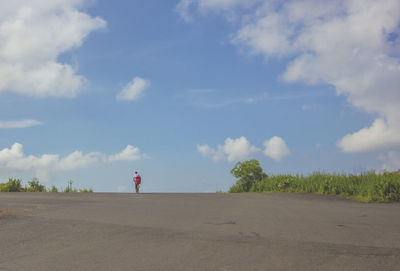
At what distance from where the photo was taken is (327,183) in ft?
63.5

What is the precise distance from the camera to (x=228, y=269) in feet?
16.6

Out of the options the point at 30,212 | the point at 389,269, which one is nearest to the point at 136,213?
the point at 30,212

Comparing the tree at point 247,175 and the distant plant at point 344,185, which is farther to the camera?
the tree at point 247,175

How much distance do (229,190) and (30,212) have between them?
19.2 m

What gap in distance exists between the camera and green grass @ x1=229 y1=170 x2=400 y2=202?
51.8ft

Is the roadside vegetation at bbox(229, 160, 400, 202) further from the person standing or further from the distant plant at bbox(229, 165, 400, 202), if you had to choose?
the person standing

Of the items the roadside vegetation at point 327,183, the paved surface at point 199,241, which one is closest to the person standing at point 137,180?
the roadside vegetation at point 327,183

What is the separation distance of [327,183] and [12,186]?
2138 cm

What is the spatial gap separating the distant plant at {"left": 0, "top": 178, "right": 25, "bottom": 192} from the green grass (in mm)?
17114

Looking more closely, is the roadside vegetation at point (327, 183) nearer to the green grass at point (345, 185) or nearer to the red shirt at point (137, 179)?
the green grass at point (345, 185)

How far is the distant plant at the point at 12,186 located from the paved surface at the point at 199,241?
18041 millimetres

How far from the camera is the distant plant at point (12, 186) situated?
2580cm

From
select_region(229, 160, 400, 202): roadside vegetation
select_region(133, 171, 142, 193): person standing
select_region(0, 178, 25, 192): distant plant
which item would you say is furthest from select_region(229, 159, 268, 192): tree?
select_region(0, 178, 25, 192): distant plant

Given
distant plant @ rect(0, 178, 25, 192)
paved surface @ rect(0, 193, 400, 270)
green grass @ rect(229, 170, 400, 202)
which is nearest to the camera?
paved surface @ rect(0, 193, 400, 270)
